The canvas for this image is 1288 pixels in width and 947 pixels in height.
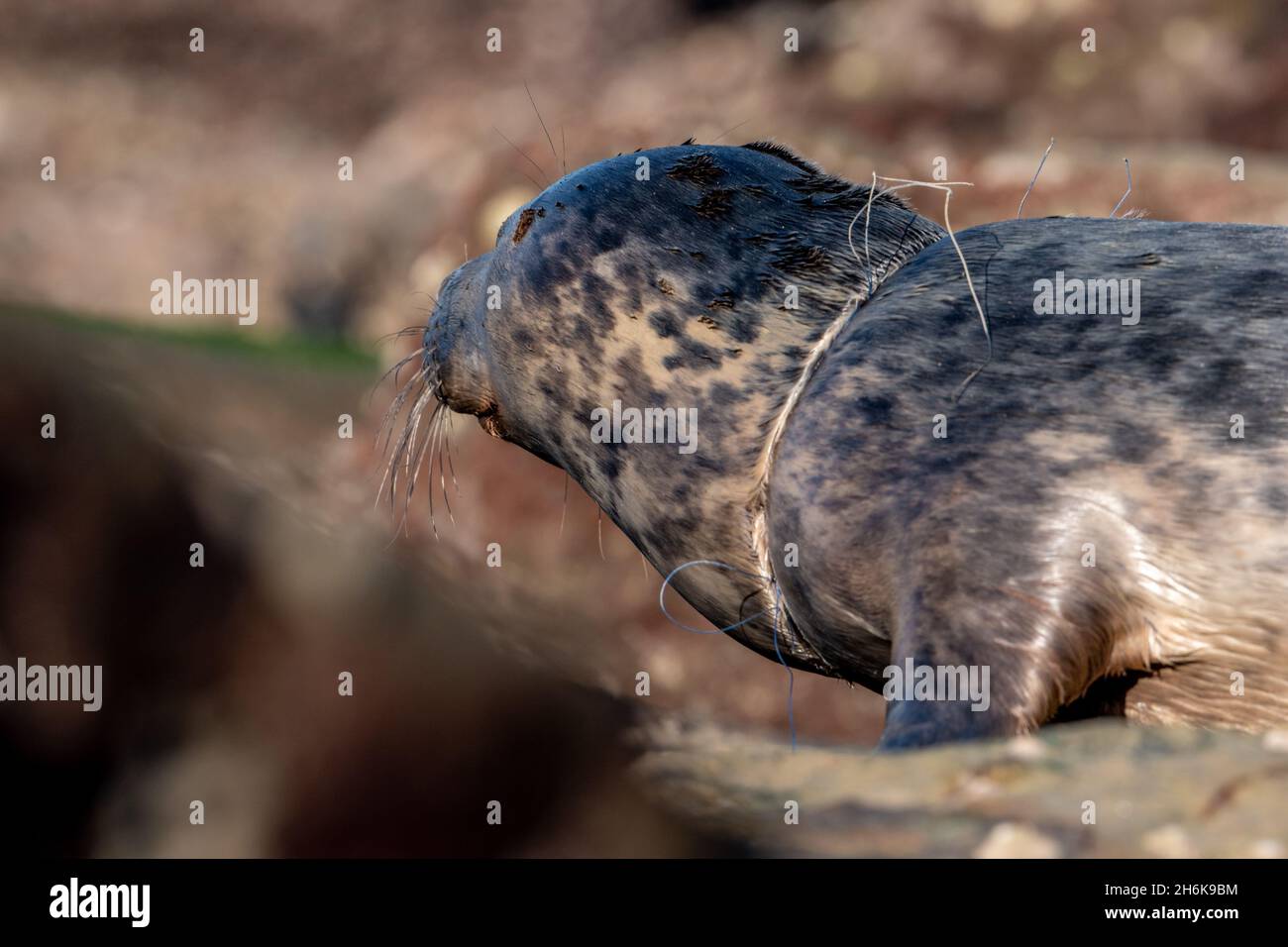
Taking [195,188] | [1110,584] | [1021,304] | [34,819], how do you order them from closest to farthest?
[1110,584]
[1021,304]
[34,819]
[195,188]

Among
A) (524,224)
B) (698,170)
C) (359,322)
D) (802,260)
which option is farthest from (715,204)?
(359,322)

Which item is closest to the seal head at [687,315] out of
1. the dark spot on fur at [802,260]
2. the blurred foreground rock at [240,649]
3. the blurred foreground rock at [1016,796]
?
the dark spot on fur at [802,260]

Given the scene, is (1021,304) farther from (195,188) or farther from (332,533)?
(195,188)

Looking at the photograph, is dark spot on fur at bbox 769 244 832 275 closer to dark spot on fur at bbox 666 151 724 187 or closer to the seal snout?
dark spot on fur at bbox 666 151 724 187

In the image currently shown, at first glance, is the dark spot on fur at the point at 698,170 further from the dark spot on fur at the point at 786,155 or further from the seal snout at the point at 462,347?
the seal snout at the point at 462,347

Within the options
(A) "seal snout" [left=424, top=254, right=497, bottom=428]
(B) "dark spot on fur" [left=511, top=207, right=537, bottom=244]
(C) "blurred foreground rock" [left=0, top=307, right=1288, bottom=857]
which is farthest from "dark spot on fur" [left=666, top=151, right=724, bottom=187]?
(C) "blurred foreground rock" [left=0, top=307, right=1288, bottom=857]

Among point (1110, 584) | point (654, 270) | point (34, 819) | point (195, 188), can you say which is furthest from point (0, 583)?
point (1110, 584)
